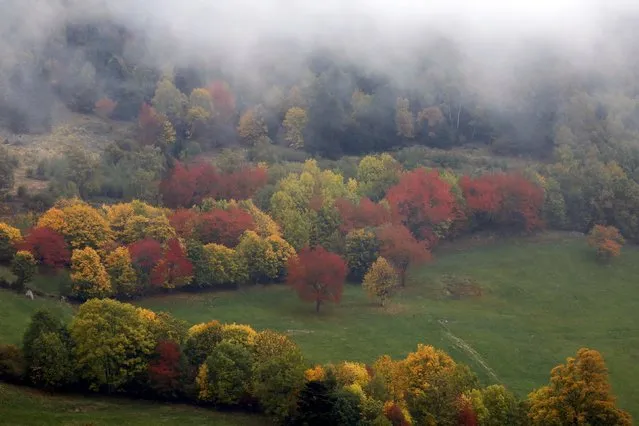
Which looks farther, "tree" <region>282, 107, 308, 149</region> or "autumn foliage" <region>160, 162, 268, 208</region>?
"tree" <region>282, 107, 308, 149</region>

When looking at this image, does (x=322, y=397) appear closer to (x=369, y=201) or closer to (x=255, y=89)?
(x=369, y=201)

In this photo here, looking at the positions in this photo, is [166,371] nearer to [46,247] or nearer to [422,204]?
[46,247]

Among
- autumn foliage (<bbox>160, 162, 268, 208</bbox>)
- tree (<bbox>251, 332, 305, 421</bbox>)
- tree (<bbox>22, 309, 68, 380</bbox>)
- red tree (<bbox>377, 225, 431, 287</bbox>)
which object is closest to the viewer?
tree (<bbox>251, 332, 305, 421</bbox>)

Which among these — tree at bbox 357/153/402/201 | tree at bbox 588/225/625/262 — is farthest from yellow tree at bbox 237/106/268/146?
tree at bbox 588/225/625/262

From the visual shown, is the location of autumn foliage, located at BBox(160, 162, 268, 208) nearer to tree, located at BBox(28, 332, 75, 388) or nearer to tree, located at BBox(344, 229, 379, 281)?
tree, located at BBox(344, 229, 379, 281)

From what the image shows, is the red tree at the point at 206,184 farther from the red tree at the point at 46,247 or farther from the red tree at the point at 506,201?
the red tree at the point at 506,201

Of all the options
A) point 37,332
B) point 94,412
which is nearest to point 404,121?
point 37,332

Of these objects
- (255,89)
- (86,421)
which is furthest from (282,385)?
(255,89)
